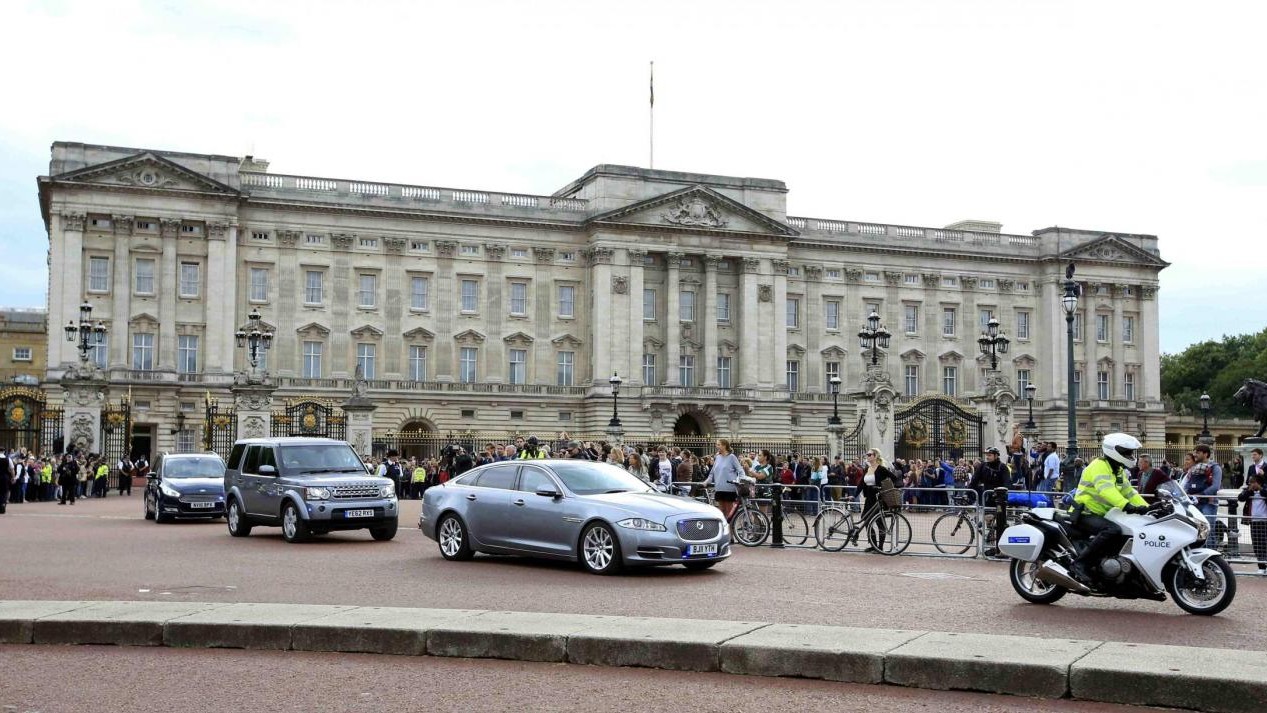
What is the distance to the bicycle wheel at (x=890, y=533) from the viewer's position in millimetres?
21312

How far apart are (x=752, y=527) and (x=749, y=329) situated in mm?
51840

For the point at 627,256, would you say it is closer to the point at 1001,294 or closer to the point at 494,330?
the point at 494,330

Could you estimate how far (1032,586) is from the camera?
14453mm

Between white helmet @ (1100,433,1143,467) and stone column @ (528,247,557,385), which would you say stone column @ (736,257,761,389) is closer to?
stone column @ (528,247,557,385)

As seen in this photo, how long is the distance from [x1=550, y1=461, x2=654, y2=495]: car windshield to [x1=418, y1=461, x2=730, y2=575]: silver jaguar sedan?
0.04ft

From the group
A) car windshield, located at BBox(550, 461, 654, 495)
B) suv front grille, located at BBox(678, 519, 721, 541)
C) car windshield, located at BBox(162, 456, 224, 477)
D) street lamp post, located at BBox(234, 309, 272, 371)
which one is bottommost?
suv front grille, located at BBox(678, 519, 721, 541)

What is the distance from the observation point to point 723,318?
248 feet

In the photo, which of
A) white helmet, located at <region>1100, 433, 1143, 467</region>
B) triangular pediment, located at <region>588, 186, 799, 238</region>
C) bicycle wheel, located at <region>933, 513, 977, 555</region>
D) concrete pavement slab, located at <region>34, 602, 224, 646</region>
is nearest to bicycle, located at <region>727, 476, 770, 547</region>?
bicycle wheel, located at <region>933, 513, 977, 555</region>

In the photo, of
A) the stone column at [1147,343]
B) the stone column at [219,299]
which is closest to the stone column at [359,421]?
the stone column at [219,299]

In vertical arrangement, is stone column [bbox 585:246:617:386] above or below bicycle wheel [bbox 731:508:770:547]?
above

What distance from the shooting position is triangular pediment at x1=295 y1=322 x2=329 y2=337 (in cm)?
6856

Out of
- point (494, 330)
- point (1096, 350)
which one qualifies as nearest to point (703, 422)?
point (494, 330)

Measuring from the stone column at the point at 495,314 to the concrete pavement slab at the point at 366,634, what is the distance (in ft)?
199

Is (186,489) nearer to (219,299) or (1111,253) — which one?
(219,299)
